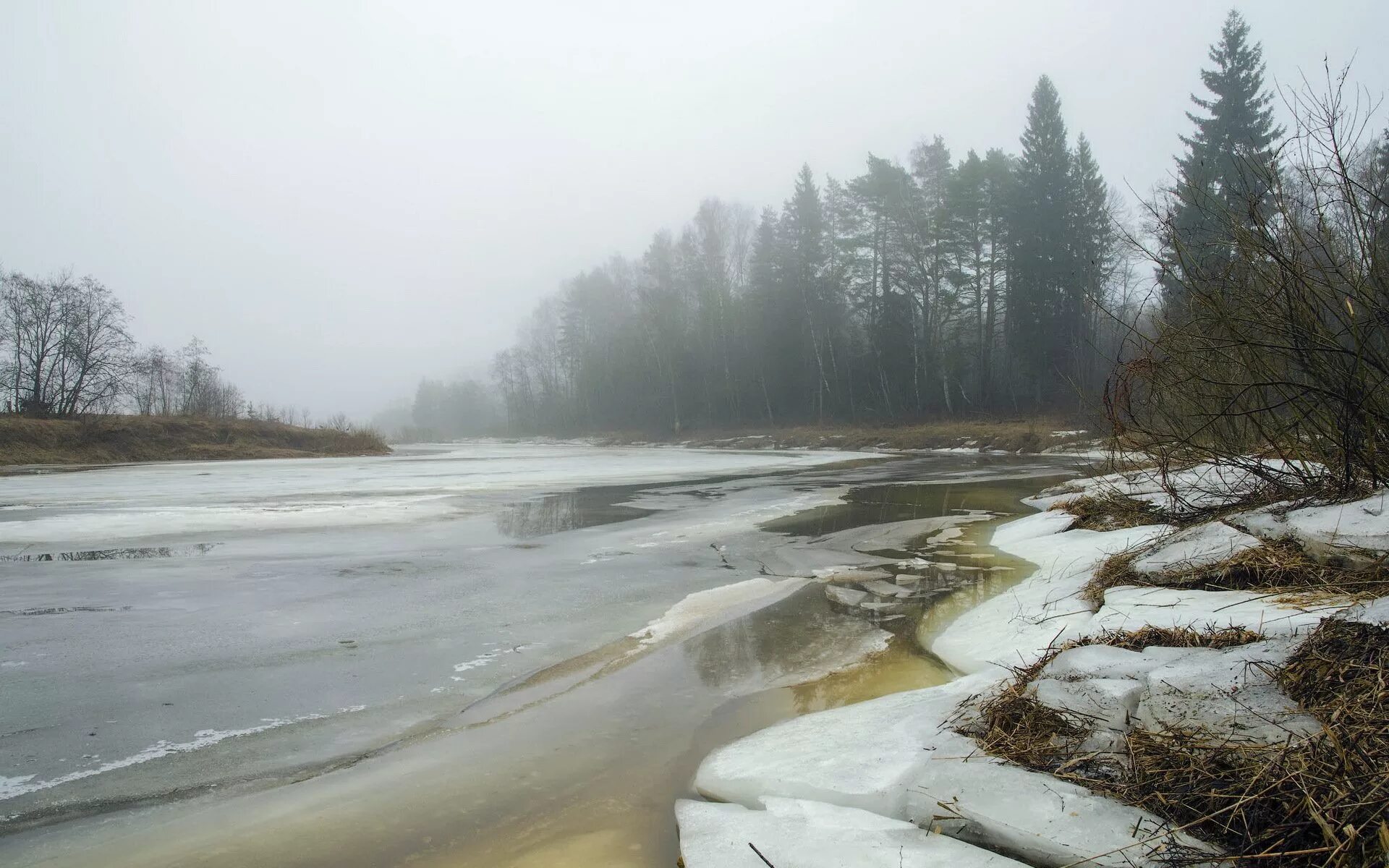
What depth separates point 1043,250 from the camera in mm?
31438

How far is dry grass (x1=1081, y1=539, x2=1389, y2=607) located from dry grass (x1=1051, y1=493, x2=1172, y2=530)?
5.75ft

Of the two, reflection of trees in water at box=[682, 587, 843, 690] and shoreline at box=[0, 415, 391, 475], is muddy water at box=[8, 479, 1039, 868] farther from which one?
shoreline at box=[0, 415, 391, 475]

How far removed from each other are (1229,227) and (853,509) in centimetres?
721

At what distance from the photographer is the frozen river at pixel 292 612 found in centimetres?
314

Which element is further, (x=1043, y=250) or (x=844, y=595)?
(x=1043, y=250)

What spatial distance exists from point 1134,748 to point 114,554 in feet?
30.6

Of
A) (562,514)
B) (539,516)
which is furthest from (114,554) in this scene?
(562,514)

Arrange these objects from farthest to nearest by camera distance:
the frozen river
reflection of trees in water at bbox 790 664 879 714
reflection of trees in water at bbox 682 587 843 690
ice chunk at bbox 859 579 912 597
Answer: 1. ice chunk at bbox 859 579 912 597
2. reflection of trees in water at bbox 682 587 843 690
3. reflection of trees in water at bbox 790 664 879 714
4. the frozen river

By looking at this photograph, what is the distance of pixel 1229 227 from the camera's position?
4.16 meters

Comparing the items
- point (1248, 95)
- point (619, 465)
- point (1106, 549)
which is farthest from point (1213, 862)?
point (1248, 95)

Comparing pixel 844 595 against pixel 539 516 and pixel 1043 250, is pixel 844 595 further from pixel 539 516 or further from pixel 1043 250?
pixel 1043 250

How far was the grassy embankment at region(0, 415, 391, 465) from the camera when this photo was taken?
3034 cm

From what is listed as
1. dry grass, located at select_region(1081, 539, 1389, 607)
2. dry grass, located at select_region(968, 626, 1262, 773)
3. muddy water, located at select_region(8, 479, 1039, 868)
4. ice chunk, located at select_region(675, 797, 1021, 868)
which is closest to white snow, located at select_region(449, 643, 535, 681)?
muddy water, located at select_region(8, 479, 1039, 868)

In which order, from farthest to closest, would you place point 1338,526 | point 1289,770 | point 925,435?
1. point 925,435
2. point 1338,526
3. point 1289,770
